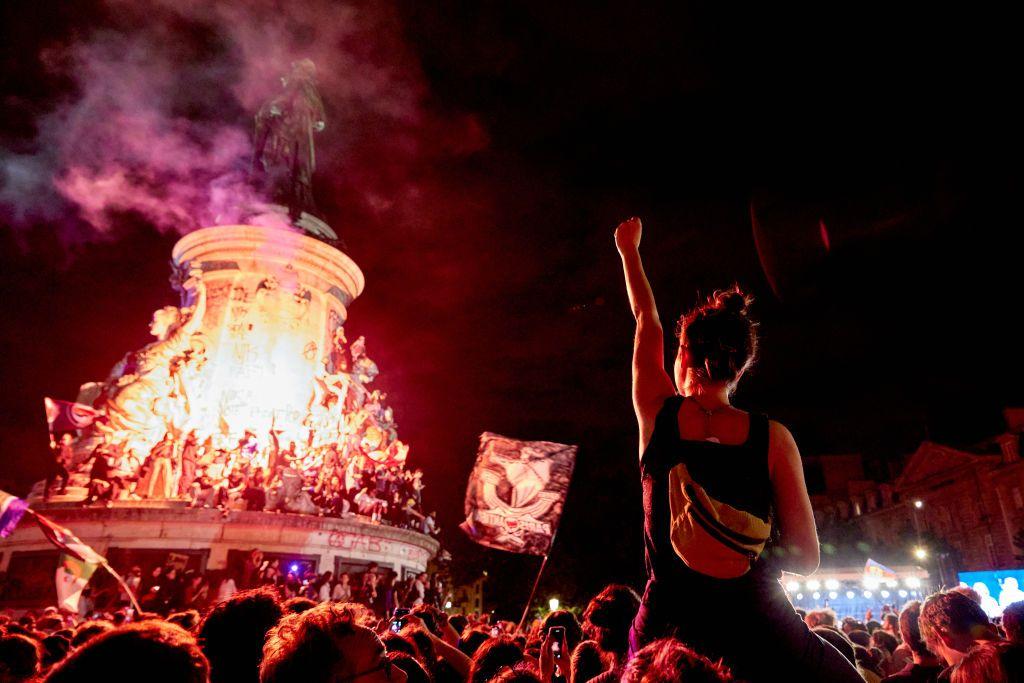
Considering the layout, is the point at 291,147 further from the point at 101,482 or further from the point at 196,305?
the point at 101,482

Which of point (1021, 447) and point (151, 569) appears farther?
point (1021, 447)

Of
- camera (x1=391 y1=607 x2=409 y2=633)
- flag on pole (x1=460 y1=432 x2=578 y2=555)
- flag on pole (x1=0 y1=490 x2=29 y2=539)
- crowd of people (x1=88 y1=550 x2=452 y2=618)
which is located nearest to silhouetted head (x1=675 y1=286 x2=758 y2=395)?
camera (x1=391 y1=607 x2=409 y2=633)

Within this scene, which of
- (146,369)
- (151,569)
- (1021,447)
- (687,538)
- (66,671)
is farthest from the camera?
(1021,447)

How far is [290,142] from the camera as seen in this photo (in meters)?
37.2

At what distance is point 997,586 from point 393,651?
17.6m

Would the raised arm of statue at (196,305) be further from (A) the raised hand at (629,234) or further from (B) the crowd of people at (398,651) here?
(A) the raised hand at (629,234)

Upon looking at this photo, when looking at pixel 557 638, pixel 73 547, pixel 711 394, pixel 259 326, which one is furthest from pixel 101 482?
pixel 711 394

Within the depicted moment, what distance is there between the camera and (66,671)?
1.66 meters

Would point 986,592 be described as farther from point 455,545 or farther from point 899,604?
point 455,545

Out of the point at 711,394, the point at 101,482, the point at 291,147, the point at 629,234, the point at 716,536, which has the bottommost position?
the point at 716,536

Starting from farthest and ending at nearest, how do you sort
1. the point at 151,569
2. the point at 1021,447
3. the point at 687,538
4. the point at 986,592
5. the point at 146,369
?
1. the point at 1021,447
2. the point at 146,369
3. the point at 151,569
4. the point at 986,592
5. the point at 687,538

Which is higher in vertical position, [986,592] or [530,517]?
[530,517]

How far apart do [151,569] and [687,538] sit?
24.3 m

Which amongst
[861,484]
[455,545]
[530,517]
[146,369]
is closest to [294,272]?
[146,369]
